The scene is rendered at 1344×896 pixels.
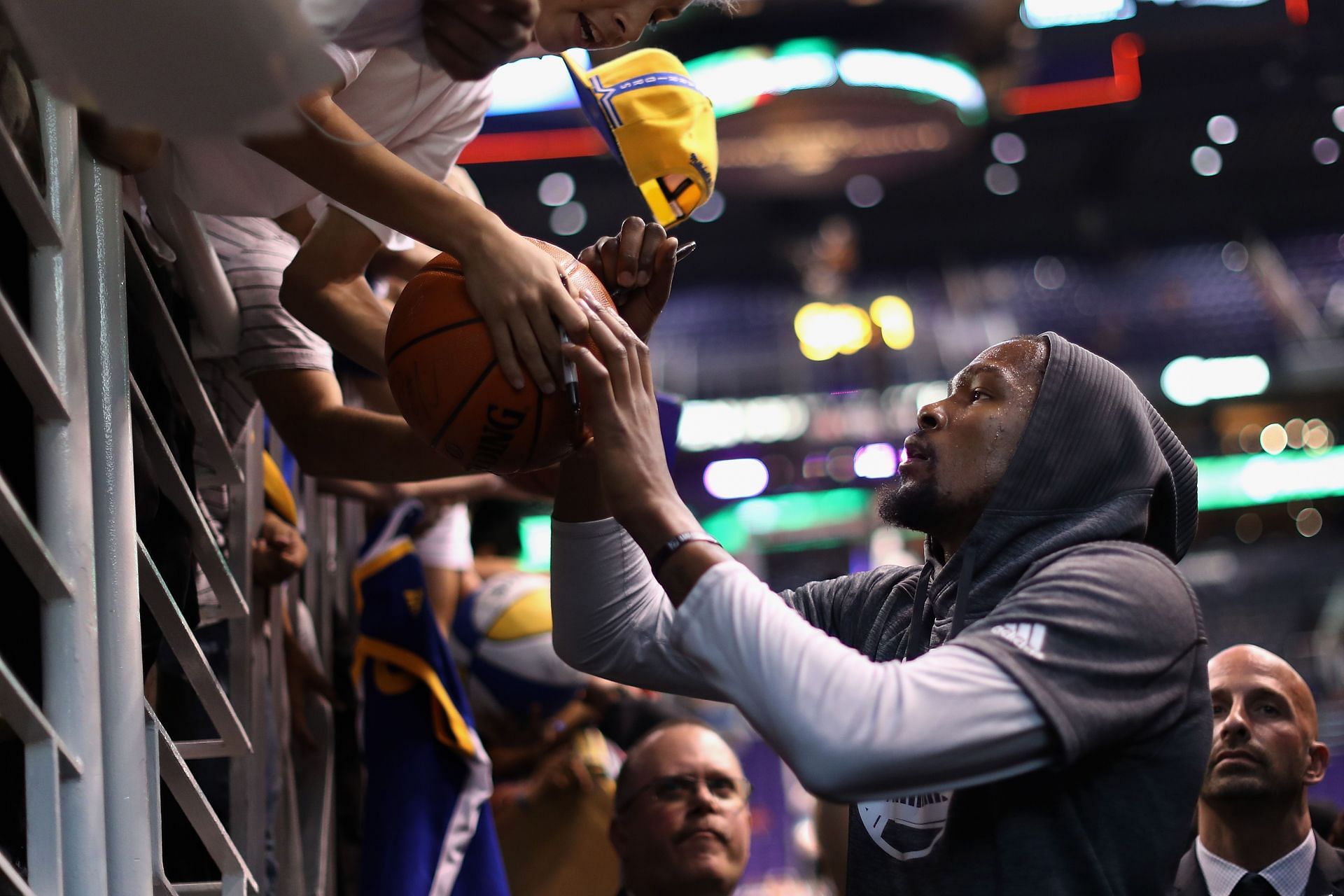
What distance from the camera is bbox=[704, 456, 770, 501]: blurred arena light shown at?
50.7ft

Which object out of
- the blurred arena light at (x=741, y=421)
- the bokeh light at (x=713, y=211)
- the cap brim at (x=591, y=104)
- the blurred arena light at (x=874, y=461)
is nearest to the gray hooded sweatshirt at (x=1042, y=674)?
the cap brim at (x=591, y=104)

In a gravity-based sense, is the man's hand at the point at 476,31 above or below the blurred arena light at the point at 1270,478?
above

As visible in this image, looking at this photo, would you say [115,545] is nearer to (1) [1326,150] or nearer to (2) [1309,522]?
(2) [1309,522]

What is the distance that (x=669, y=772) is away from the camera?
3.24 meters

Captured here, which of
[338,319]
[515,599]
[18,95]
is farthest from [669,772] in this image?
[18,95]

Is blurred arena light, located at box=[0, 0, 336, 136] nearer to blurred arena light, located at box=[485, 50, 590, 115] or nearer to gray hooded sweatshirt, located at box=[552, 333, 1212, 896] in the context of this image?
gray hooded sweatshirt, located at box=[552, 333, 1212, 896]

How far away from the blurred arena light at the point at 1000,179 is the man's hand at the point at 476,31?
17048mm

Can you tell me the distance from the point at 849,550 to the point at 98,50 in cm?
1333

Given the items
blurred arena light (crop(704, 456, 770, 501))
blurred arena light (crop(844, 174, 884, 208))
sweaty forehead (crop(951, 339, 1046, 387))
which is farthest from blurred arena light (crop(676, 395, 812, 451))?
sweaty forehead (crop(951, 339, 1046, 387))

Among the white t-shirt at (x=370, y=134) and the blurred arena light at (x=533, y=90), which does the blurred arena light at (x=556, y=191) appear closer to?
the blurred arena light at (x=533, y=90)

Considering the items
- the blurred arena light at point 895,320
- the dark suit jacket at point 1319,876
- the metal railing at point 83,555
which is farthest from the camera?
the blurred arena light at point 895,320

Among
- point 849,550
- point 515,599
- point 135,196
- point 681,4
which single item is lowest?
point 849,550

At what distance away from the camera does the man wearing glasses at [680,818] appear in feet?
10.2

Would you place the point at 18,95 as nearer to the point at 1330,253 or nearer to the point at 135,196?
the point at 135,196
